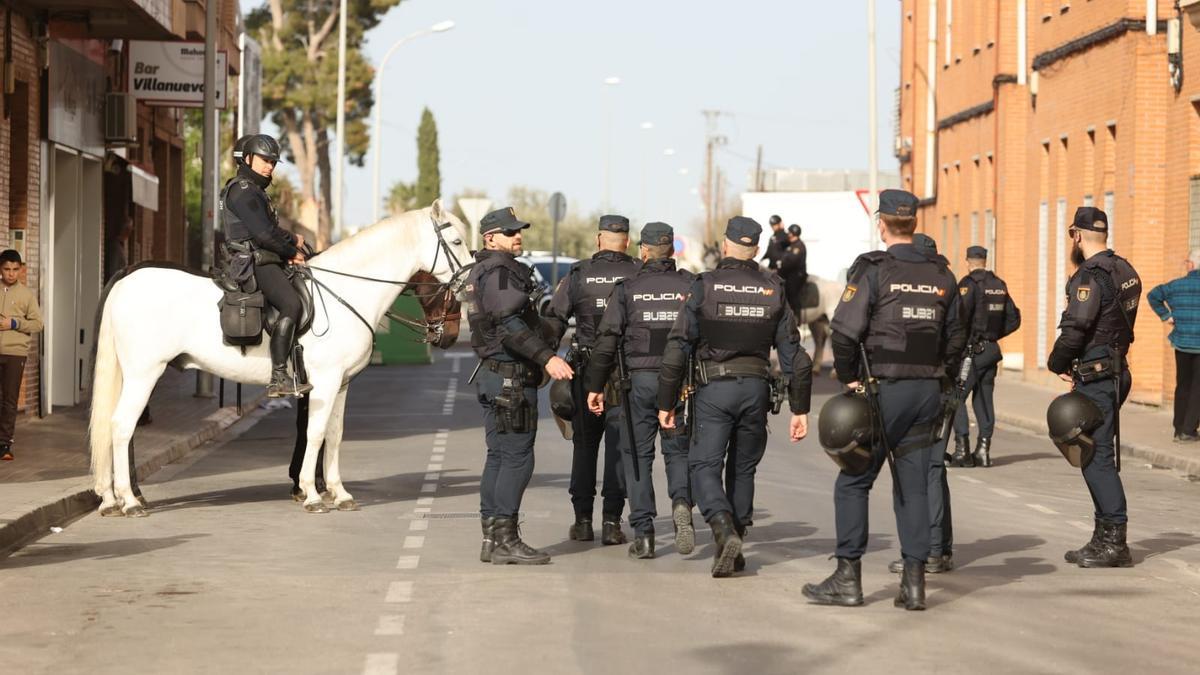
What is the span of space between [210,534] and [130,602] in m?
3.13

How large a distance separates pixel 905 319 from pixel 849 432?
650 millimetres

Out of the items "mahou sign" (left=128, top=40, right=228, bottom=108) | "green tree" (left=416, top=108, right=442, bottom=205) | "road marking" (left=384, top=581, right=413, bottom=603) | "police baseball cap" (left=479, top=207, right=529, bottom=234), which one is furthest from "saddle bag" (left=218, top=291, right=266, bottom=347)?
"green tree" (left=416, top=108, right=442, bottom=205)

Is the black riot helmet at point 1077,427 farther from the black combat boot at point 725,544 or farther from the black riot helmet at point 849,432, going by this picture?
the black riot helmet at point 849,432

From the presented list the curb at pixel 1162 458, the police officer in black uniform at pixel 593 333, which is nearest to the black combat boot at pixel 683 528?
the police officer in black uniform at pixel 593 333

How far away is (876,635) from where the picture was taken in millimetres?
10102

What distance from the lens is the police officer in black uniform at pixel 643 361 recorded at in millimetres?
12789

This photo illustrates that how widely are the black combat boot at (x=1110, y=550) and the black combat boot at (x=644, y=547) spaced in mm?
2523

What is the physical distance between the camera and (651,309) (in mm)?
12859

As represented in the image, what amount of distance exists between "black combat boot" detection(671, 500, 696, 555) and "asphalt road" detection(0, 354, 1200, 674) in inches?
5.8

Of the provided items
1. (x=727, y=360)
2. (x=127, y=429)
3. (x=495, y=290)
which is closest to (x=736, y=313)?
(x=727, y=360)

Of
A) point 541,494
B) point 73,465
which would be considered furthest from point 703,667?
point 73,465

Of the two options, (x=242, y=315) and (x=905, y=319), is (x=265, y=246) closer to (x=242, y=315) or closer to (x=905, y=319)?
(x=242, y=315)

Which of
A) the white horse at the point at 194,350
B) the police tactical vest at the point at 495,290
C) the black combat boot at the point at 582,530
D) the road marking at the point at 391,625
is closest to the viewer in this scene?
the road marking at the point at 391,625

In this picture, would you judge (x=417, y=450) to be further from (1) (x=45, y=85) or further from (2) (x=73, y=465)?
(1) (x=45, y=85)
